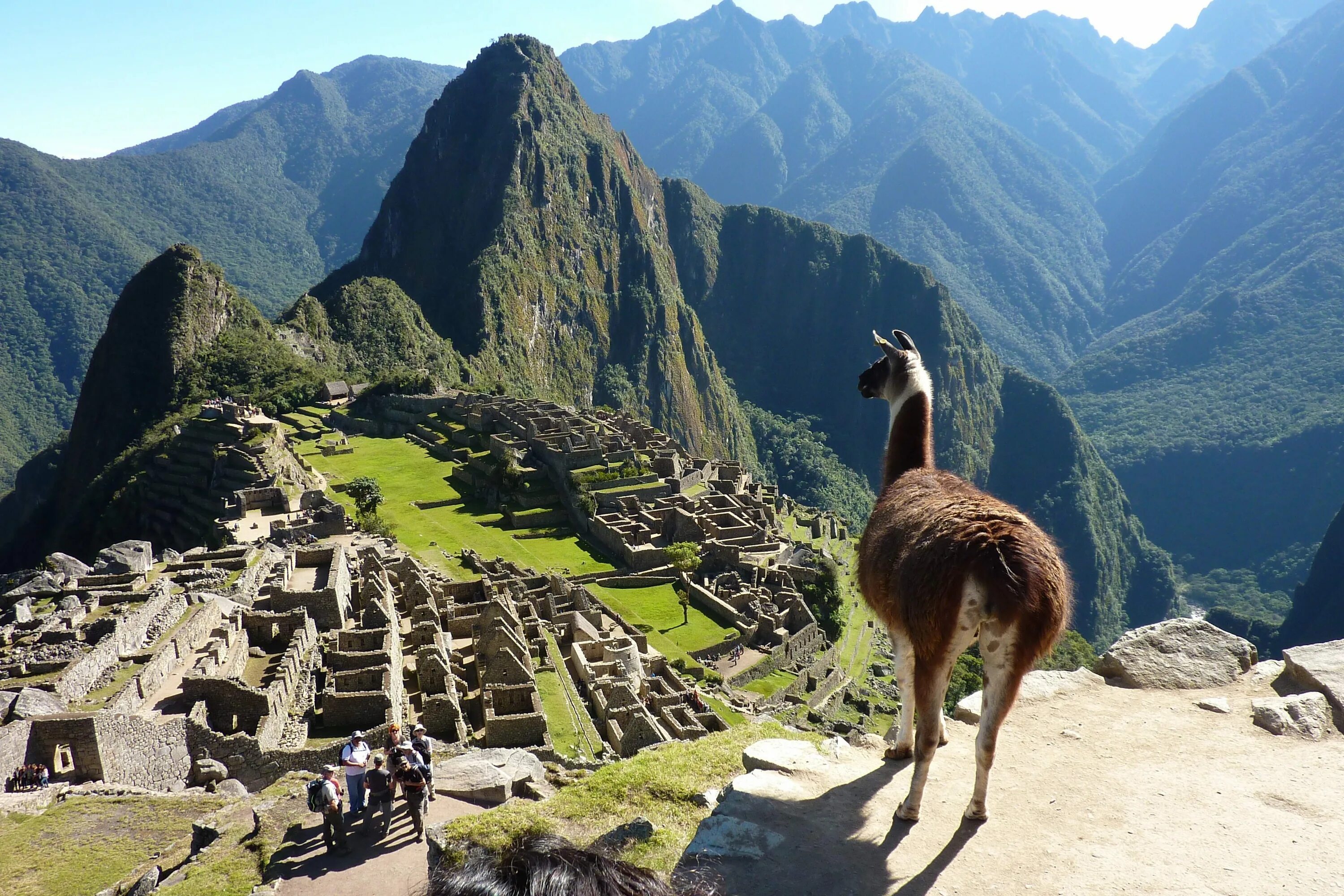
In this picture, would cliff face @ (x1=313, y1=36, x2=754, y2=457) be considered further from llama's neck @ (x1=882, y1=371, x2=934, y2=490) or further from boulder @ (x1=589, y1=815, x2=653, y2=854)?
boulder @ (x1=589, y1=815, x2=653, y2=854)

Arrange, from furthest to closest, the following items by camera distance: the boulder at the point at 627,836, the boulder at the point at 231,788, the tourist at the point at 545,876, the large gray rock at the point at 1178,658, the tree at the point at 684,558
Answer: the tree at the point at 684,558, the boulder at the point at 231,788, the large gray rock at the point at 1178,658, the boulder at the point at 627,836, the tourist at the point at 545,876

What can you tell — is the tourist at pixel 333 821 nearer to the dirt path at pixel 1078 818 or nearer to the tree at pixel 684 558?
the dirt path at pixel 1078 818

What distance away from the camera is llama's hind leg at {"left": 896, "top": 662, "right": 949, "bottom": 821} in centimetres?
524

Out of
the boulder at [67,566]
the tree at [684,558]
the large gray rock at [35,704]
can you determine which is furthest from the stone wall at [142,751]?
the tree at [684,558]

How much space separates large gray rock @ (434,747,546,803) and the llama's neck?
15.8ft

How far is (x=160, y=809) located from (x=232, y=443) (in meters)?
46.1

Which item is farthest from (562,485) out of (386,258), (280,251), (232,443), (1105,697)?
(280,251)

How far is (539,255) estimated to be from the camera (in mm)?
168500

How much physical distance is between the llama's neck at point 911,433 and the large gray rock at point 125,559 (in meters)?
24.0

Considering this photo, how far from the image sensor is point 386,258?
16900cm

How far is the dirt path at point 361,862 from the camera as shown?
7285 mm

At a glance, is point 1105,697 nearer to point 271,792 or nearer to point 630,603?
point 271,792

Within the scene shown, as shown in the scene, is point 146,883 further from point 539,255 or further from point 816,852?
point 539,255

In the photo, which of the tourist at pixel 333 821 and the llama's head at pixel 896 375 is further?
the tourist at pixel 333 821
